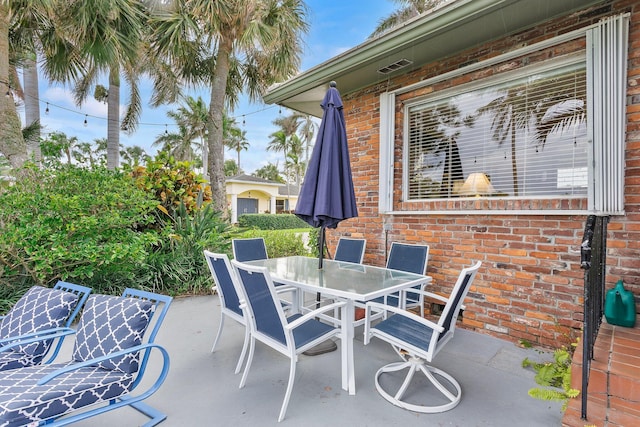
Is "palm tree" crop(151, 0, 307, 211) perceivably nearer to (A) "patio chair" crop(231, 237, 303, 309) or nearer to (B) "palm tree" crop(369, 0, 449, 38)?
(A) "patio chair" crop(231, 237, 303, 309)

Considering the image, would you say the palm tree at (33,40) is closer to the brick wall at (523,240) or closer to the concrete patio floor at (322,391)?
the concrete patio floor at (322,391)

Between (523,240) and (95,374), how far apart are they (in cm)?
389

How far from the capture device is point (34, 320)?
2381 mm

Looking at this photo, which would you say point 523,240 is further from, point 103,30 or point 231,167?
point 231,167

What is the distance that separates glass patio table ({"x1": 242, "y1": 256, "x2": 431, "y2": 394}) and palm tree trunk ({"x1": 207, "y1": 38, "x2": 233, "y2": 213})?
6132 millimetres

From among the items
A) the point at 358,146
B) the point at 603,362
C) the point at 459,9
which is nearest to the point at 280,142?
the point at 358,146

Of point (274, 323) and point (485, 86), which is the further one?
point (485, 86)

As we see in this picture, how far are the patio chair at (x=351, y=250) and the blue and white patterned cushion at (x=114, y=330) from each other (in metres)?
2.85

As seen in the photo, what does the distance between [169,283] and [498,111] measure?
17.9ft

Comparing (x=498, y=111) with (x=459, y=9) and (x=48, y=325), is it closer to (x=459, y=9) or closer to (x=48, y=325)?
(x=459, y=9)

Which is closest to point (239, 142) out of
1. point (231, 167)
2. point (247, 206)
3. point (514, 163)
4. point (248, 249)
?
point (231, 167)

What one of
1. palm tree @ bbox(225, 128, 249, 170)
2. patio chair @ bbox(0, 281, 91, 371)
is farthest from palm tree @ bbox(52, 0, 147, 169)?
palm tree @ bbox(225, 128, 249, 170)

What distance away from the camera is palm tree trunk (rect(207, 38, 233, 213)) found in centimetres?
930

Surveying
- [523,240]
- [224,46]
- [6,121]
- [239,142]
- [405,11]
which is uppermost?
[405,11]
